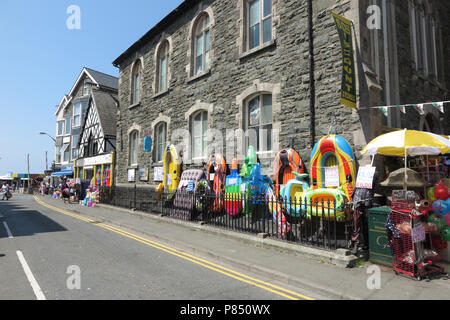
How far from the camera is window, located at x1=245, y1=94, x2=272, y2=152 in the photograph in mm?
10422

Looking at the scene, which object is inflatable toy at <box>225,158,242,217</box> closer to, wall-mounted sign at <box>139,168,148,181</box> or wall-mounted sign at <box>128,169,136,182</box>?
wall-mounted sign at <box>139,168,148,181</box>

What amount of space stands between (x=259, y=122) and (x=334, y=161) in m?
3.59

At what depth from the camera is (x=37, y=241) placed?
322 inches

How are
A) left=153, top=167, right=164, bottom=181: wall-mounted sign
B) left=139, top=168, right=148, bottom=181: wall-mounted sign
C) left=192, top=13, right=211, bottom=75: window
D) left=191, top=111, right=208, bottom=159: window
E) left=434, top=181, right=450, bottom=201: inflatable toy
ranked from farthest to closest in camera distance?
left=139, top=168, right=148, bottom=181: wall-mounted sign, left=153, top=167, right=164, bottom=181: wall-mounted sign, left=192, top=13, right=211, bottom=75: window, left=191, top=111, right=208, bottom=159: window, left=434, top=181, right=450, bottom=201: inflatable toy

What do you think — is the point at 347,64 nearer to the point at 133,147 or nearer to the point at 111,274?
the point at 111,274

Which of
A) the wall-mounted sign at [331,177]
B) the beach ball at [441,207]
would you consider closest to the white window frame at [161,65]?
the wall-mounted sign at [331,177]

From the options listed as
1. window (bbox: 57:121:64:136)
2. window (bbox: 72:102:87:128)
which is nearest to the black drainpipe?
window (bbox: 72:102:87:128)

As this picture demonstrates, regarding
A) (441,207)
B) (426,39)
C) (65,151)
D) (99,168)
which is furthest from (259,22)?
(65,151)

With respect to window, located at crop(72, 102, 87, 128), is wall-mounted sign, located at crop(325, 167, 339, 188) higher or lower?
lower

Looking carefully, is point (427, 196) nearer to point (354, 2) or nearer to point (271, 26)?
point (354, 2)

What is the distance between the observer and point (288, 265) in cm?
574

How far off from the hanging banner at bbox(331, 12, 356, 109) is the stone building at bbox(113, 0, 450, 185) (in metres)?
0.30

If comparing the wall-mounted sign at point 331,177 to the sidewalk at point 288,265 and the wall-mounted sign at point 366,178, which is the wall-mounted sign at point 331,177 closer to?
the wall-mounted sign at point 366,178
